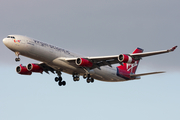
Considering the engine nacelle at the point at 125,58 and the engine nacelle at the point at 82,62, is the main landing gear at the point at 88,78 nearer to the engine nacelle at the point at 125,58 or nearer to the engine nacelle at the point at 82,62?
the engine nacelle at the point at 82,62

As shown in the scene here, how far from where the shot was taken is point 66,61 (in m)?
57.7

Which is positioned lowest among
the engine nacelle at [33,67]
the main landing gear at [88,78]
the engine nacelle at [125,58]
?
the main landing gear at [88,78]

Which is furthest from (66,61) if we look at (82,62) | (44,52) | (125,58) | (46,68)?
(125,58)

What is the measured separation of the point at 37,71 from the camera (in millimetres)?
63500

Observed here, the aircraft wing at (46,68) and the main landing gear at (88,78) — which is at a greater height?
the aircraft wing at (46,68)

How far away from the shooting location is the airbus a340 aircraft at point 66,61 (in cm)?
5444

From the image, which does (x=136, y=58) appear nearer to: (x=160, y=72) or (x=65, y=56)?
(x=160, y=72)

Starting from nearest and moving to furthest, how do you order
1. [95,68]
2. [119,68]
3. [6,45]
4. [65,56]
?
[6,45]
[65,56]
[95,68]
[119,68]

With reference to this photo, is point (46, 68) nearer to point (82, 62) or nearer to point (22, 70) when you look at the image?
point (22, 70)

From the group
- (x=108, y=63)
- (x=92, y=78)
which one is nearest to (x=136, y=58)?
(x=108, y=63)

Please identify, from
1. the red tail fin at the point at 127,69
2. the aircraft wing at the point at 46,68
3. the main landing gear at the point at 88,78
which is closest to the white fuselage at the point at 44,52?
the main landing gear at the point at 88,78

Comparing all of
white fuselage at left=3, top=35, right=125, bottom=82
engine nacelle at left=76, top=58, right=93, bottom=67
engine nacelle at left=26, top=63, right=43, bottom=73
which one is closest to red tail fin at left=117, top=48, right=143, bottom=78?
white fuselage at left=3, top=35, right=125, bottom=82

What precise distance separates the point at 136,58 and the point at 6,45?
20.1 meters

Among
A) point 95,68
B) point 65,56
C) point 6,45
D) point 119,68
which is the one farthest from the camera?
point 119,68
